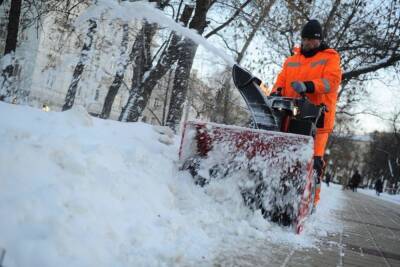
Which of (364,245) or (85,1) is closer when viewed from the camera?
(364,245)

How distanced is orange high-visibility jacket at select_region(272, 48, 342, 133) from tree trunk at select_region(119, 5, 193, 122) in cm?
516

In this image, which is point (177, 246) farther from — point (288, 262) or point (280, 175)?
point (280, 175)

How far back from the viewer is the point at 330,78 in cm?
563

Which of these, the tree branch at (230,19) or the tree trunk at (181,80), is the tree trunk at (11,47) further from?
the tree branch at (230,19)

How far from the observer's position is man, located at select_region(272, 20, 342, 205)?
5.61m

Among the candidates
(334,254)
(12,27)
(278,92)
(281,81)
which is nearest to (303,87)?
(278,92)

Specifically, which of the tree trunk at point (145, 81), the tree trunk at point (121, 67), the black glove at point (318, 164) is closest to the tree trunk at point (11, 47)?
the tree trunk at point (121, 67)

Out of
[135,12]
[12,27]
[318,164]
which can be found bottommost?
[318,164]

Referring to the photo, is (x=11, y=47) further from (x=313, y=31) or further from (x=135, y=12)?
(x=313, y=31)

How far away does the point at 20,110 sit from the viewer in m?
4.66

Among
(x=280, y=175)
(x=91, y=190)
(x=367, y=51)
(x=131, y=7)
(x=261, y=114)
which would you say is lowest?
(x=91, y=190)

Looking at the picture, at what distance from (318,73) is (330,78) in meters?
0.18

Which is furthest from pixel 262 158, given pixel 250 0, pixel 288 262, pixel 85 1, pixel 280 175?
pixel 250 0

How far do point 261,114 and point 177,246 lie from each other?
2611mm
